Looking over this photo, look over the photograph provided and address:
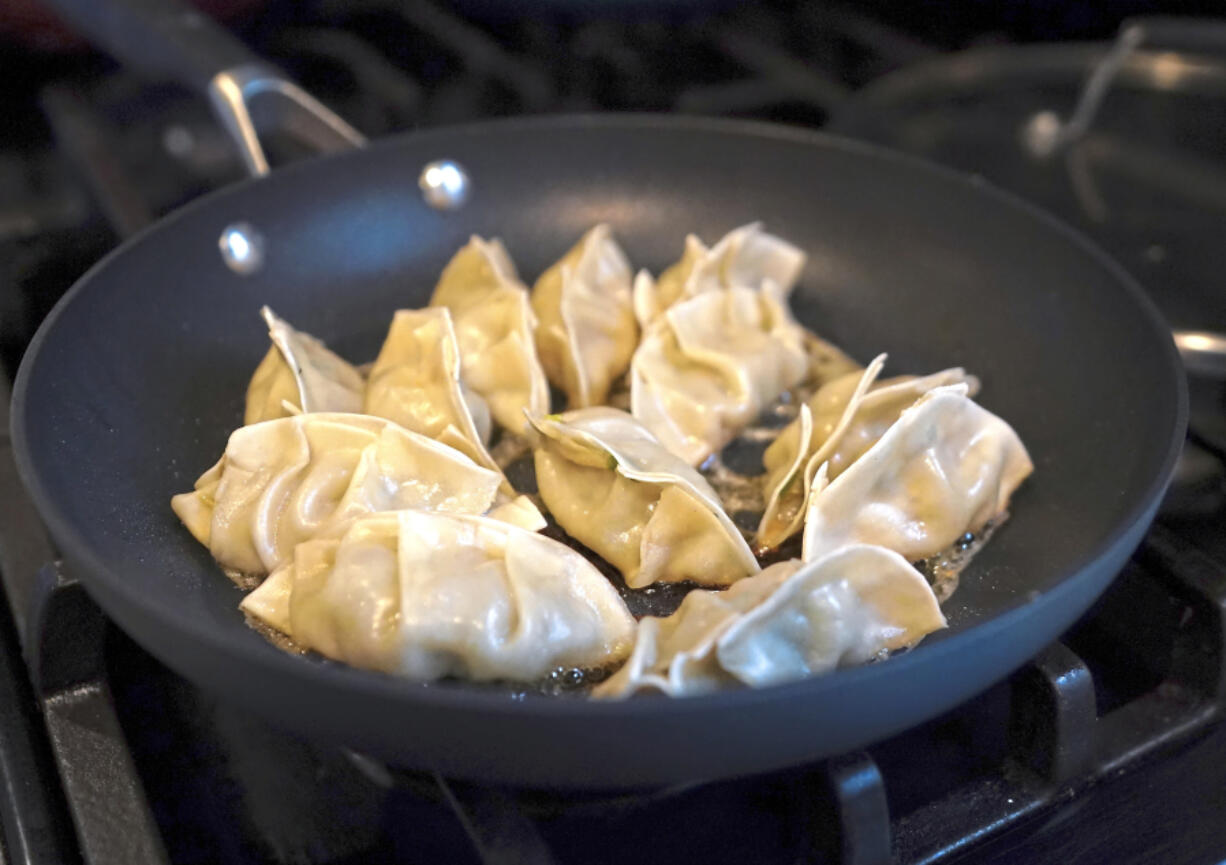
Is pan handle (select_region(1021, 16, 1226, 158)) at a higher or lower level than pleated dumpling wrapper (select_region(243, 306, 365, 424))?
higher

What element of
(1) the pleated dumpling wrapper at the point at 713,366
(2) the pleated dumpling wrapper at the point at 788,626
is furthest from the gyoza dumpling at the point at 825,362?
(2) the pleated dumpling wrapper at the point at 788,626

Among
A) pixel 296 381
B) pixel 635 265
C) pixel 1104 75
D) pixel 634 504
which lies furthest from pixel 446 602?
pixel 1104 75

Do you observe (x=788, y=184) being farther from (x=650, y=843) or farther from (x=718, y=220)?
(x=650, y=843)

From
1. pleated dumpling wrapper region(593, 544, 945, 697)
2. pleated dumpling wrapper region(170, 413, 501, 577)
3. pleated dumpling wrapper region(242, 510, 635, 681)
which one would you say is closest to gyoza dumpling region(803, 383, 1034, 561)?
pleated dumpling wrapper region(593, 544, 945, 697)

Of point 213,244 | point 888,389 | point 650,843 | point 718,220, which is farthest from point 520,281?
point 650,843

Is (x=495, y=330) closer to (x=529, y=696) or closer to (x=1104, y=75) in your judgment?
(x=529, y=696)

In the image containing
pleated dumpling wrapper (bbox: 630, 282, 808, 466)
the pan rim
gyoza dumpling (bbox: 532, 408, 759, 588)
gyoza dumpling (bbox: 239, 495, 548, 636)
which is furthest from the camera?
pleated dumpling wrapper (bbox: 630, 282, 808, 466)

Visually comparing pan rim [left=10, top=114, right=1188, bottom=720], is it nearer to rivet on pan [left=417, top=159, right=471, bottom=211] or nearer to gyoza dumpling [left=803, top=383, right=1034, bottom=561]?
gyoza dumpling [left=803, top=383, right=1034, bottom=561]
